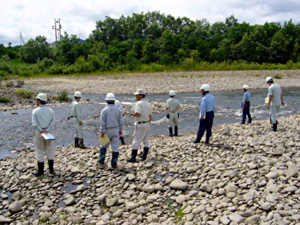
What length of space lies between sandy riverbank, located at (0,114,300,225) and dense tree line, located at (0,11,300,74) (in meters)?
49.7

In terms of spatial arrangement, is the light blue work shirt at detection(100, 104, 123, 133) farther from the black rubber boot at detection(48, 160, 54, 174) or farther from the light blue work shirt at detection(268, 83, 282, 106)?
the light blue work shirt at detection(268, 83, 282, 106)

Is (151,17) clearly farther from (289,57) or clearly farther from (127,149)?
(127,149)

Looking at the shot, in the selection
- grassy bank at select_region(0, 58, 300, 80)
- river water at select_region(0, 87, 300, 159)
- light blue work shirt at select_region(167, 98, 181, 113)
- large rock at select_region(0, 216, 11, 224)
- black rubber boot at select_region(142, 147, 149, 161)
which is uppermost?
grassy bank at select_region(0, 58, 300, 80)

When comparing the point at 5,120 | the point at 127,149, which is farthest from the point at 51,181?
the point at 5,120

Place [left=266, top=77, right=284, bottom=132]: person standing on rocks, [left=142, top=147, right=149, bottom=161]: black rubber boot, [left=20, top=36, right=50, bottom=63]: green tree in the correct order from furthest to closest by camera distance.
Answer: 1. [left=20, top=36, right=50, bottom=63]: green tree
2. [left=266, top=77, right=284, bottom=132]: person standing on rocks
3. [left=142, top=147, right=149, bottom=161]: black rubber boot

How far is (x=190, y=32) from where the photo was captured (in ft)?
257

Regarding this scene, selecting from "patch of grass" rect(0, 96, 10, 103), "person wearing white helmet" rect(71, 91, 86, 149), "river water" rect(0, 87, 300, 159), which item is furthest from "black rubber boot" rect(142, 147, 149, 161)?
"patch of grass" rect(0, 96, 10, 103)

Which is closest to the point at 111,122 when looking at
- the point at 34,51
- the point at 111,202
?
the point at 111,202

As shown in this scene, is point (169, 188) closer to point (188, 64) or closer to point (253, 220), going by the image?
point (253, 220)

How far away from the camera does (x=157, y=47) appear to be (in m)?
69.0

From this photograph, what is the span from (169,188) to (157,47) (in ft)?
212

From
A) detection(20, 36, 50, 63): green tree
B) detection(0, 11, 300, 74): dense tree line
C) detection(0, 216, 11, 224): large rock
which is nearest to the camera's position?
detection(0, 216, 11, 224): large rock

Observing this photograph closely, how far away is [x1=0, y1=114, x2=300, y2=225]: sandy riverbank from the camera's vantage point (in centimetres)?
574

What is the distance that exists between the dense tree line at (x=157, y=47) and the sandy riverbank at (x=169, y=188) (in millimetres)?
49743
